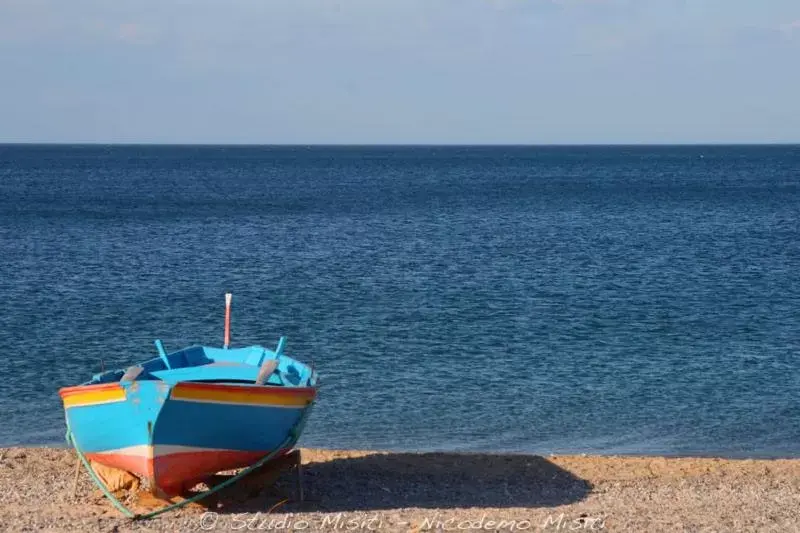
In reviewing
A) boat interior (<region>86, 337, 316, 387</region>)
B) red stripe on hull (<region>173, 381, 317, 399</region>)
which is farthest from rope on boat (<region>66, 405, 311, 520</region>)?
boat interior (<region>86, 337, 316, 387</region>)

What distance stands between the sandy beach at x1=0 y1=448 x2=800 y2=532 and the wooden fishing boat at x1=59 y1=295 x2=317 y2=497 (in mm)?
577

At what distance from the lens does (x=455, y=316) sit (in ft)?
106

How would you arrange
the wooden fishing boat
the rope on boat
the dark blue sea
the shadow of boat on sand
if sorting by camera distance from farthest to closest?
the dark blue sea < the shadow of boat on sand < the rope on boat < the wooden fishing boat

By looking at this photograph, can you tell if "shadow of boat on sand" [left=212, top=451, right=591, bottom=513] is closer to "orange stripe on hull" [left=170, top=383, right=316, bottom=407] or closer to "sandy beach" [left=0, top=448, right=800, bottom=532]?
"sandy beach" [left=0, top=448, right=800, bottom=532]

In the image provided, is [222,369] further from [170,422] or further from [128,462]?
[170,422]

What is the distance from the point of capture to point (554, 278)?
40969 millimetres

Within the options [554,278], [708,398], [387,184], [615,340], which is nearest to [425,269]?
[554,278]

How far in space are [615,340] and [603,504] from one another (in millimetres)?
14959

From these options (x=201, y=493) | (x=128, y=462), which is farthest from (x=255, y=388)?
(x=128, y=462)

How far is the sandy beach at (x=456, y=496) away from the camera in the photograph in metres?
13.0

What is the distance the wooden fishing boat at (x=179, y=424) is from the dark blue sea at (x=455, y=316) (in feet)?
18.3

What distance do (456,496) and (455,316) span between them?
17504 millimetres

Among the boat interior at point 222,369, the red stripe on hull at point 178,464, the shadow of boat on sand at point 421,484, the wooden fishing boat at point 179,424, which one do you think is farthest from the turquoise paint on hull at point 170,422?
the shadow of boat on sand at point 421,484

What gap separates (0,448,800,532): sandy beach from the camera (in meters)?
13.0
